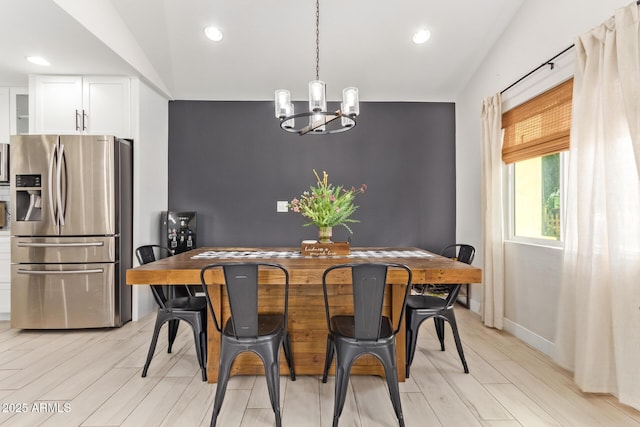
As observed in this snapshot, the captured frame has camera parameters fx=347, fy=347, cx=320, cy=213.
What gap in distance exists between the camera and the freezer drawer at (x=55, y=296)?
10.8 feet

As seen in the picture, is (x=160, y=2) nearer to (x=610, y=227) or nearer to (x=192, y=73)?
(x=192, y=73)

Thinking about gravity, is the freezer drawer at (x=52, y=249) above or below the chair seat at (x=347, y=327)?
above

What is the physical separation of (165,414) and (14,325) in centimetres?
246

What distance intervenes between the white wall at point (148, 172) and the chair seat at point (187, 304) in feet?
4.81

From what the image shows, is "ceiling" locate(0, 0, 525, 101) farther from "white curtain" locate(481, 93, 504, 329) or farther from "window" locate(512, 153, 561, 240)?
"window" locate(512, 153, 561, 240)

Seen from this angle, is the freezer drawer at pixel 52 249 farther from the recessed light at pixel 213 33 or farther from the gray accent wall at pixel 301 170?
the recessed light at pixel 213 33

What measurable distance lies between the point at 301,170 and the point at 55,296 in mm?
2908

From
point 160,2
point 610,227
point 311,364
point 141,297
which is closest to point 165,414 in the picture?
point 311,364

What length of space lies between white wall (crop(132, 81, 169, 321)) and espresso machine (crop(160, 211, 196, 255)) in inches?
6.2

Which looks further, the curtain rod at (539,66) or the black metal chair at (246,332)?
the curtain rod at (539,66)

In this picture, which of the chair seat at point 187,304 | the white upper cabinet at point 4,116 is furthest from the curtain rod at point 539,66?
the white upper cabinet at point 4,116

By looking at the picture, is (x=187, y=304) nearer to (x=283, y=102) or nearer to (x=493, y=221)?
(x=283, y=102)

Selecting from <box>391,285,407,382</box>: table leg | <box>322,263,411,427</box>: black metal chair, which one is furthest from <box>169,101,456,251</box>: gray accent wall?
<box>322,263,411,427</box>: black metal chair

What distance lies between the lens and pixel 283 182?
4492 mm
